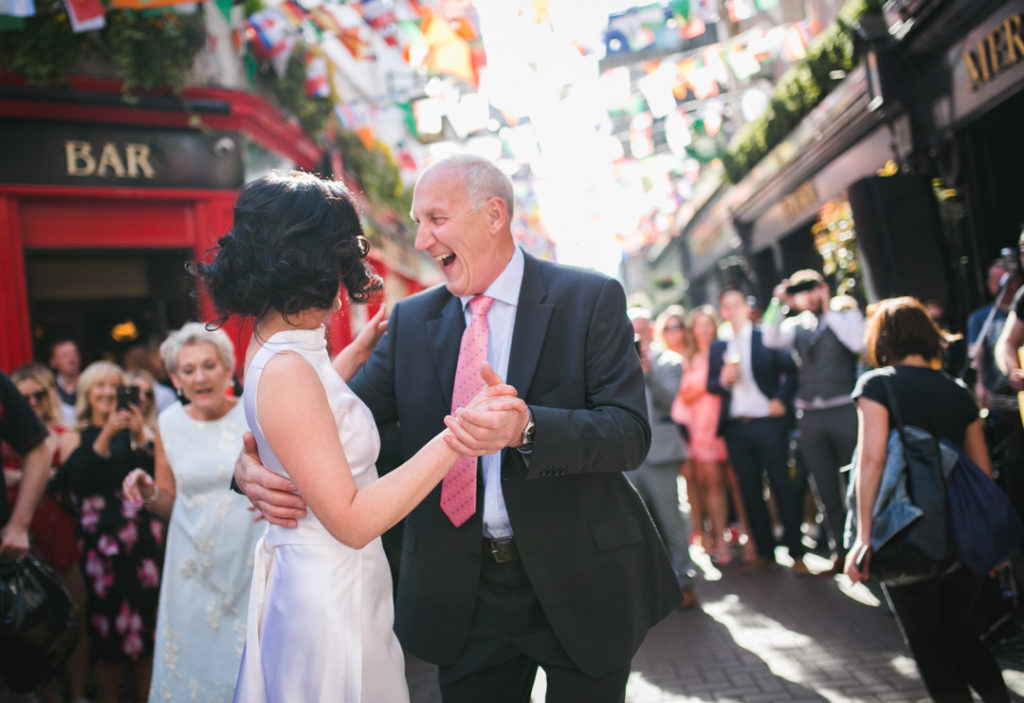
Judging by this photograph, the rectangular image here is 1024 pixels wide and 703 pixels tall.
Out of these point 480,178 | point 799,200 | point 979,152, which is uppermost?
point 799,200

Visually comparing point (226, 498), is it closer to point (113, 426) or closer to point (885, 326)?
point (113, 426)

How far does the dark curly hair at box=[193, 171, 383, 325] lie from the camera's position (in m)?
1.88

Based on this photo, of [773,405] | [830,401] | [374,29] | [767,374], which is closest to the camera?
[830,401]

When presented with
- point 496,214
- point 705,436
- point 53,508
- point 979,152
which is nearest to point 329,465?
point 496,214

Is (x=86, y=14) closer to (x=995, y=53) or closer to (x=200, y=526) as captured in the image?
(x=200, y=526)

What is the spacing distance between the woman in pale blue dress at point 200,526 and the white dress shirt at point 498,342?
1.58 m

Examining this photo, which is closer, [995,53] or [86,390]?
[86,390]

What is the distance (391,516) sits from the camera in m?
1.70

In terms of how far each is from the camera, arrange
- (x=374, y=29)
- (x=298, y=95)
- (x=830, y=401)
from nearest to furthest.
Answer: (x=830, y=401)
(x=374, y=29)
(x=298, y=95)

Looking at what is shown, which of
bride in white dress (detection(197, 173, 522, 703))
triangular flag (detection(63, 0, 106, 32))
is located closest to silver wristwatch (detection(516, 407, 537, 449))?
bride in white dress (detection(197, 173, 522, 703))

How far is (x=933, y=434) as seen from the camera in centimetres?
317

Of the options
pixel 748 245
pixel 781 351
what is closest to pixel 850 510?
pixel 781 351

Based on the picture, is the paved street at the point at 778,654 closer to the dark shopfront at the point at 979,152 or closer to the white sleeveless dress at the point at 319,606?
the white sleeveless dress at the point at 319,606

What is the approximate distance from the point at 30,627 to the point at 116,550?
0.97 m
